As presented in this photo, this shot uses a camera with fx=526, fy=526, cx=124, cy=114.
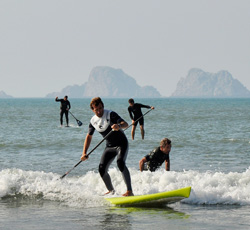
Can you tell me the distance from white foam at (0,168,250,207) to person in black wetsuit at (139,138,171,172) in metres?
0.16

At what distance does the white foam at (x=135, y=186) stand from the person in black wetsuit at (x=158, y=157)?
161 millimetres

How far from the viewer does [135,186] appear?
10.7m

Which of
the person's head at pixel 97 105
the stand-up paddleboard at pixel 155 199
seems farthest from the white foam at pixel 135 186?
the person's head at pixel 97 105

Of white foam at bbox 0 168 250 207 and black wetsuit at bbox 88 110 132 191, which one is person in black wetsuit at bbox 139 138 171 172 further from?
black wetsuit at bbox 88 110 132 191

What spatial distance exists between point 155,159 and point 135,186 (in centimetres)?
69

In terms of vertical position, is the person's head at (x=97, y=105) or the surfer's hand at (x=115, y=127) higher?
the person's head at (x=97, y=105)

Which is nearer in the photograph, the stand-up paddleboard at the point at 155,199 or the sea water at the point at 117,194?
the sea water at the point at 117,194

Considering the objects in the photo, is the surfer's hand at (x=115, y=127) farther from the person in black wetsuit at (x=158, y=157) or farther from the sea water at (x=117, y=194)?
the person in black wetsuit at (x=158, y=157)

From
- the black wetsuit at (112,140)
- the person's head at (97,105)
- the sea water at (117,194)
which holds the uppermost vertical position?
the person's head at (97,105)

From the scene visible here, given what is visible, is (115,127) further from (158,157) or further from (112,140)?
(158,157)

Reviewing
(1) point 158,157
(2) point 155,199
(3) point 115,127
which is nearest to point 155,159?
(1) point 158,157

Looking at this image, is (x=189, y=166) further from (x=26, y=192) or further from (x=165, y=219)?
(x=165, y=219)

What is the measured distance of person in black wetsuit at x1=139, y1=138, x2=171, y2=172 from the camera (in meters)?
10.3

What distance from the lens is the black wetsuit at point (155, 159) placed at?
1049 cm
